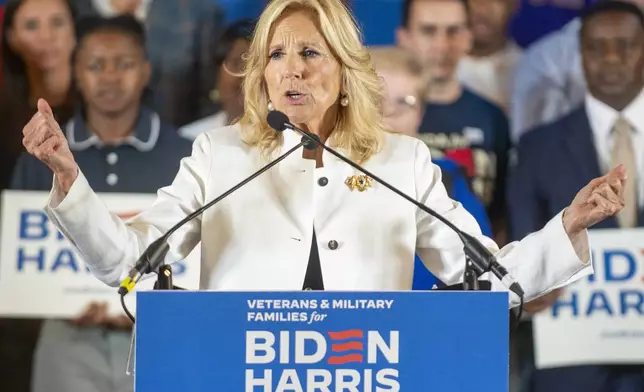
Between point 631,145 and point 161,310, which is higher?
point 631,145

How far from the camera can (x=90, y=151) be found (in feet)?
15.4

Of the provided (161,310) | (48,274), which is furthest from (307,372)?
(48,274)

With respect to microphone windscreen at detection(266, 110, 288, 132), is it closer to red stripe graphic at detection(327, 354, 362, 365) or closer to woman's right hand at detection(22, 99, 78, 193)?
woman's right hand at detection(22, 99, 78, 193)

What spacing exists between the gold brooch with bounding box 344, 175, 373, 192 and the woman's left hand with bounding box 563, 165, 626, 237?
1.68 feet

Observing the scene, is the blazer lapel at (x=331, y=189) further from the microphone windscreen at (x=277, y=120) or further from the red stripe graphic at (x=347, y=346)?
the red stripe graphic at (x=347, y=346)

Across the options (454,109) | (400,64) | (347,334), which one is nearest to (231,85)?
(400,64)

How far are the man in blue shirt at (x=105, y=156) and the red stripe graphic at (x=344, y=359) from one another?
293 centimetres

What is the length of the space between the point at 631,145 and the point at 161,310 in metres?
3.48

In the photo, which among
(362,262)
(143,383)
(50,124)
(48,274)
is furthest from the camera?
(48,274)

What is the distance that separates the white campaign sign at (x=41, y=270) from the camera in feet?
15.2

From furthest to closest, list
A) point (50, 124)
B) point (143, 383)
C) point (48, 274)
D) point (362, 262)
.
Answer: point (48, 274) < point (362, 262) < point (50, 124) < point (143, 383)

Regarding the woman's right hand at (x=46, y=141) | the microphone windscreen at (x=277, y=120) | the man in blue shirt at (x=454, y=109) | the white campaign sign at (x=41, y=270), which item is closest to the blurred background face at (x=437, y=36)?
the man in blue shirt at (x=454, y=109)

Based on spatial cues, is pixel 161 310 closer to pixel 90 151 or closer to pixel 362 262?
pixel 362 262

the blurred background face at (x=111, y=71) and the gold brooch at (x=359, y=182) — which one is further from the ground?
the blurred background face at (x=111, y=71)
